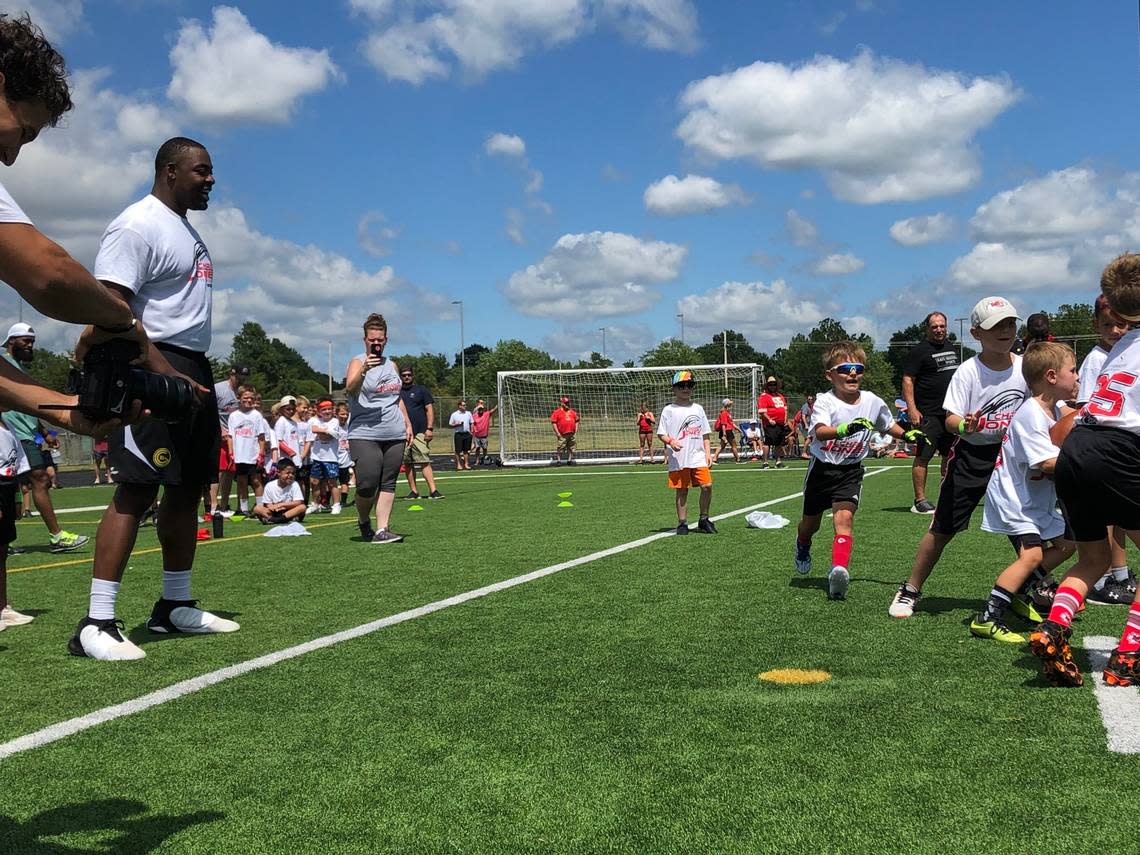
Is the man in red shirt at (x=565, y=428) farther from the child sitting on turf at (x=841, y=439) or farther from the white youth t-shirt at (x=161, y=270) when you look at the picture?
the white youth t-shirt at (x=161, y=270)

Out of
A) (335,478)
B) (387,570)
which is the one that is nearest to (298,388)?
(335,478)

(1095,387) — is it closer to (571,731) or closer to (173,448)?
(571,731)

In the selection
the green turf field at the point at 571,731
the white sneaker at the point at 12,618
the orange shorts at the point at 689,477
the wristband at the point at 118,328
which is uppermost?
the wristband at the point at 118,328

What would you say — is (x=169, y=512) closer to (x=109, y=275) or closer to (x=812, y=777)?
(x=109, y=275)

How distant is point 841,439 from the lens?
660 centimetres

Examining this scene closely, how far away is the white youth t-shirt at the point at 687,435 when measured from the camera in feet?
33.2

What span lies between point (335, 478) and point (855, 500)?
Result: 1039 cm

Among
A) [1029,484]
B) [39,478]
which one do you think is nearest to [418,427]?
[39,478]

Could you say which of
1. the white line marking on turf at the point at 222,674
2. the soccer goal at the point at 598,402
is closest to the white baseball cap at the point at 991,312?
the white line marking on turf at the point at 222,674

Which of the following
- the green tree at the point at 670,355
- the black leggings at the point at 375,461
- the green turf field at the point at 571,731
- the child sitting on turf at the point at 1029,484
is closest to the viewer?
the green turf field at the point at 571,731

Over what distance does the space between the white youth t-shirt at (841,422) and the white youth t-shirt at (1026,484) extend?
1.16m

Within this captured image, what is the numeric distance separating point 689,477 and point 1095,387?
6014mm

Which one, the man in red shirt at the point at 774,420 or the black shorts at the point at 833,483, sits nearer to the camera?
the black shorts at the point at 833,483

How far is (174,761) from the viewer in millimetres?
3322
